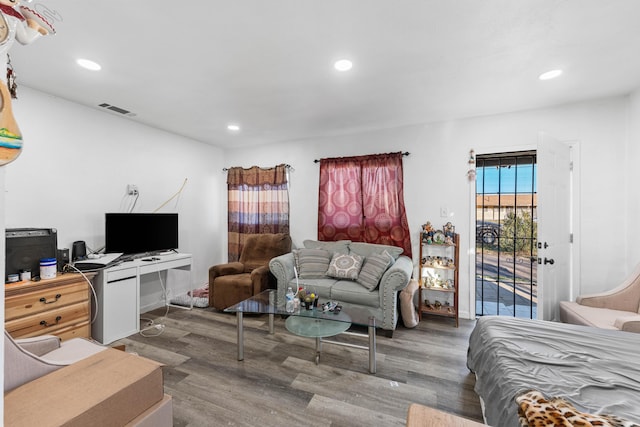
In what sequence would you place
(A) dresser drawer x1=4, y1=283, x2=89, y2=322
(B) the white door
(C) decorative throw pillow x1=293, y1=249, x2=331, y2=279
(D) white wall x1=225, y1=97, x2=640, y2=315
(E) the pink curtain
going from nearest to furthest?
1. (A) dresser drawer x1=4, y1=283, x2=89, y2=322
2. (B) the white door
3. (D) white wall x1=225, y1=97, x2=640, y2=315
4. (C) decorative throw pillow x1=293, y1=249, x2=331, y2=279
5. (E) the pink curtain

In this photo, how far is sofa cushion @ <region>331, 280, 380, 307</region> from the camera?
9.54ft

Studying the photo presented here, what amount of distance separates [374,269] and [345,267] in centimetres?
39

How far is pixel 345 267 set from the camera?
332 centimetres

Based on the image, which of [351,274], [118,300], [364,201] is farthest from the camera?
[364,201]

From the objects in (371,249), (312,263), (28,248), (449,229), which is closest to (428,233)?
(449,229)

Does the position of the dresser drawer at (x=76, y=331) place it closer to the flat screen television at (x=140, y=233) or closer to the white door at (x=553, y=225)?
the flat screen television at (x=140, y=233)

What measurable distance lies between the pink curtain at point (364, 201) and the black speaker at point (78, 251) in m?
2.80

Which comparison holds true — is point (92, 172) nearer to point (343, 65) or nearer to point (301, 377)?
point (343, 65)

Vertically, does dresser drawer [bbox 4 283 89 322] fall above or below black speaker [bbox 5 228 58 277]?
below

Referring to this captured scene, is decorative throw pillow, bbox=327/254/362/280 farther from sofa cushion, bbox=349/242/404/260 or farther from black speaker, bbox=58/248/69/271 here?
black speaker, bbox=58/248/69/271

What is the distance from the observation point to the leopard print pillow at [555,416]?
0.98 meters

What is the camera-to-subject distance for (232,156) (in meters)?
4.81

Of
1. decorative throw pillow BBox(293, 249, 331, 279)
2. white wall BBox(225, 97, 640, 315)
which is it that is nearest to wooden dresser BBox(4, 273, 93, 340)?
decorative throw pillow BBox(293, 249, 331, 279)

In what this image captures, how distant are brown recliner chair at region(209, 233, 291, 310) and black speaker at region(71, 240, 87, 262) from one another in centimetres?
132
